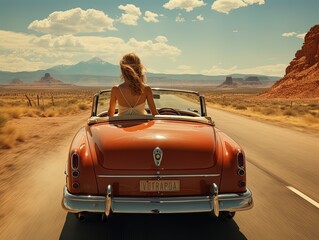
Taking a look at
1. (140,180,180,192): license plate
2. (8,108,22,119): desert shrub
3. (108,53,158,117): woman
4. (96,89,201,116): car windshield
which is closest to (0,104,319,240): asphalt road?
(140,180,180,192): license plate

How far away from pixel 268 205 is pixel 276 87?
91612mm

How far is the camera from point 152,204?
13.8ft

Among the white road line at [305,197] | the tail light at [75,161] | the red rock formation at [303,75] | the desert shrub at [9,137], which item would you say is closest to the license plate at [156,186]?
the tail light at [75,161]

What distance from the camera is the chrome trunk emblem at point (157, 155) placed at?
441 centimetres

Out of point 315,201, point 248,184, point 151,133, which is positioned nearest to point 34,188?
point 151,133

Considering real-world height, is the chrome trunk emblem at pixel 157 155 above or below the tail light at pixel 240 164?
above

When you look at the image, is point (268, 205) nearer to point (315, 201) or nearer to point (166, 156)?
point (315, 201)

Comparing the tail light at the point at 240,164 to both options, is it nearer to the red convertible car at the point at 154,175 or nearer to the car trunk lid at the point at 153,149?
the red convertible car at the point at 154,175

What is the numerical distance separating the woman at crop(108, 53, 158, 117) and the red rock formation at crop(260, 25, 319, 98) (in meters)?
76.3

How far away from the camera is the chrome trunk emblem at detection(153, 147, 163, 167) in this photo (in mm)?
4410

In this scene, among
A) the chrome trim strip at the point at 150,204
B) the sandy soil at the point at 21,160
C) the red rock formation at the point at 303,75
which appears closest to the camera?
the chrome trim strip at the point at 150,204

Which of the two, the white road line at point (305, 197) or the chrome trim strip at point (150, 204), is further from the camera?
the white road line at point (305, 197)

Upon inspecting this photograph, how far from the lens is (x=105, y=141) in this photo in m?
4.61

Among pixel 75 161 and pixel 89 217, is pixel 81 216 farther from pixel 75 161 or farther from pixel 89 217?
pixel 75 161
